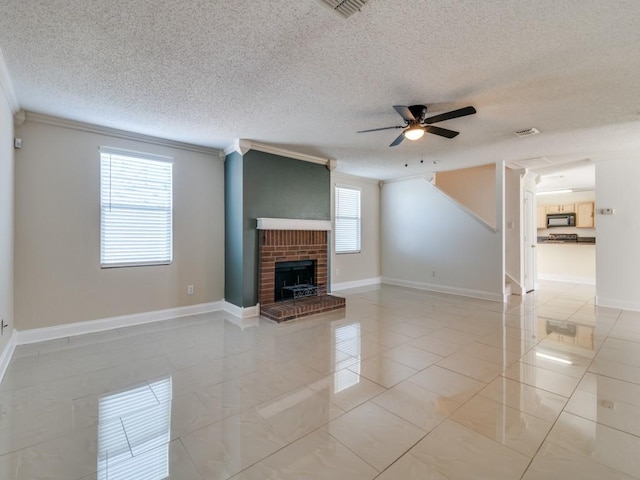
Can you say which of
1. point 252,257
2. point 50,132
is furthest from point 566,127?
point 50,132

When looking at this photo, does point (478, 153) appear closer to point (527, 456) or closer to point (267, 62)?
point (267, 62)

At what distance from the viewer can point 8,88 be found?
2.83 m

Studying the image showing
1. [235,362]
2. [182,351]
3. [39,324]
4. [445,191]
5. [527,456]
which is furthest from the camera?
[445,191]

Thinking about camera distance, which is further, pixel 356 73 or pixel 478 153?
pixel 478 153

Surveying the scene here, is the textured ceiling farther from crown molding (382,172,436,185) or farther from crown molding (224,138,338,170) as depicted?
crown molding (382,172,436,185)

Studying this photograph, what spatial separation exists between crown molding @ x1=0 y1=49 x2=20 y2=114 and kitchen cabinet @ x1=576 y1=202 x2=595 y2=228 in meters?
10.6

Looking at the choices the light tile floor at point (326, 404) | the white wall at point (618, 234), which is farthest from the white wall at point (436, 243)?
the light tile floor at point (326, 404)

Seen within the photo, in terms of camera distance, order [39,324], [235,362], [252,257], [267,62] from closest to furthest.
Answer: [267,62], [235,362], [39,324], [252,257]

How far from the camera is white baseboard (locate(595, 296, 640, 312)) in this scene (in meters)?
4.92

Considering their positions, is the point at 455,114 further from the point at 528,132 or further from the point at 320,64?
the point at 528,132

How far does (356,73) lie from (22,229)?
13.3 ft

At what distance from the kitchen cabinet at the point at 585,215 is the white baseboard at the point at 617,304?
3.27m

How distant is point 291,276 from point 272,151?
6.93 ft

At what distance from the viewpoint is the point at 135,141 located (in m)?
4.19
